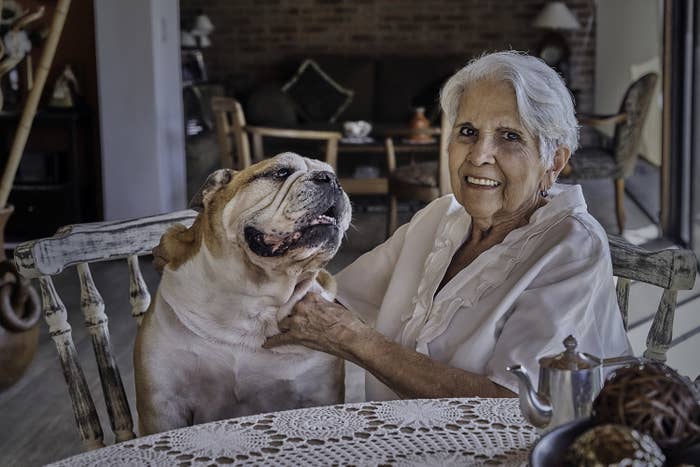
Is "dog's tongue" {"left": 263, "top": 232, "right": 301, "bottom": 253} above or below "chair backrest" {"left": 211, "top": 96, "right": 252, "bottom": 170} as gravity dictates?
above

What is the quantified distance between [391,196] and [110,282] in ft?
5.66

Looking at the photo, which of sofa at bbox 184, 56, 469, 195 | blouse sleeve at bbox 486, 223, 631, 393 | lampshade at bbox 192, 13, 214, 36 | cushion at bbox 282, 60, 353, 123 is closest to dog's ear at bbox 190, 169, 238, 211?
blouse sleeve at bbox 486, 223, 631, 393

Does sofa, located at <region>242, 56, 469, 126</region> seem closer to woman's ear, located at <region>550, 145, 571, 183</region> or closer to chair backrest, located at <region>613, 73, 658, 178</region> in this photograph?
chair backrest, located at <region>613, 73, 658, 178</region>

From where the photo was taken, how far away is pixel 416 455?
1.17 meters

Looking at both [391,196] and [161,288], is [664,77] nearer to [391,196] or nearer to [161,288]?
[391,196]

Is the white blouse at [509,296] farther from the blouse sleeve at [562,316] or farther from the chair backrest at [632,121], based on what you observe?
the chair backrest at [632,121]

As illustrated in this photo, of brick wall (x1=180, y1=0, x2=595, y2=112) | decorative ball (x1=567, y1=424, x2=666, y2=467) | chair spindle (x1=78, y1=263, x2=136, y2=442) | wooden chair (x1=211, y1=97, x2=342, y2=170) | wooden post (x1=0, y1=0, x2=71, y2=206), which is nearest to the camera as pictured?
decorative ball (x1=567, y1=424, x2=666, y2=467)

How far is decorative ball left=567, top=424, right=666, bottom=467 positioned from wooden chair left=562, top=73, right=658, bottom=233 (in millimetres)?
5291

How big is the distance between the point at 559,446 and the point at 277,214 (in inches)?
31.3

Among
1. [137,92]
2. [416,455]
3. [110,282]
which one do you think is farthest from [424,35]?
[416,455]

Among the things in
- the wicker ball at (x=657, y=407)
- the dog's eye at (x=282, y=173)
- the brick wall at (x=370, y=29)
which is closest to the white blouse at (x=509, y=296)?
the dog's eye at (x=282, y=173)

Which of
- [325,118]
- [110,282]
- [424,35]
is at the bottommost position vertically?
[110,282]

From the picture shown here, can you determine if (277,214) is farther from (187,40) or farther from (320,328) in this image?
(187,40)

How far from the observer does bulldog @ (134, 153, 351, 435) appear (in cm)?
163
